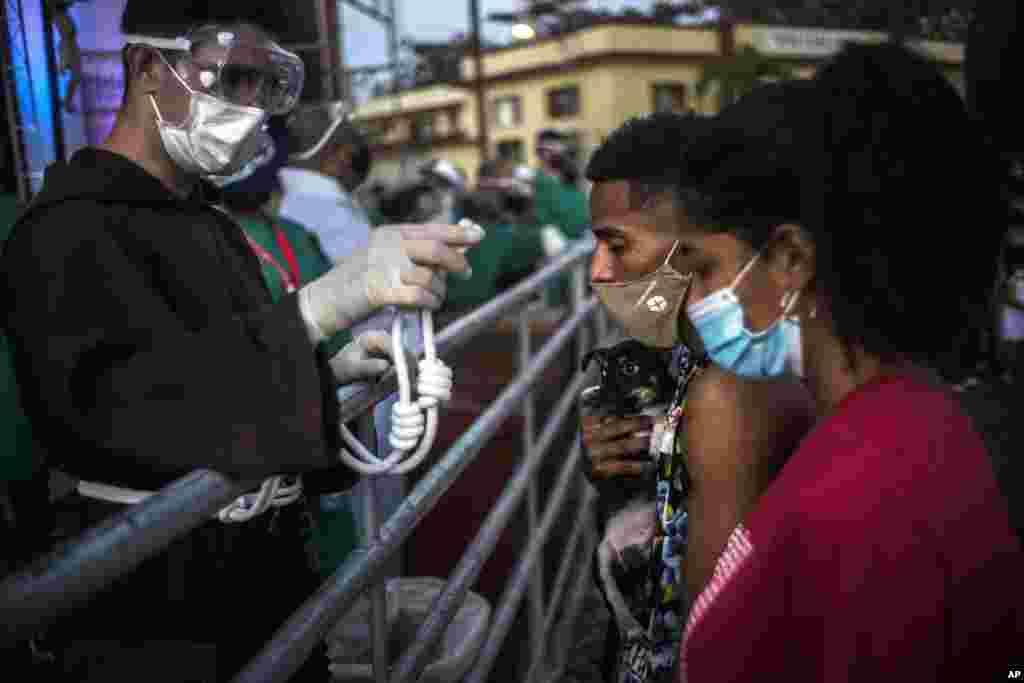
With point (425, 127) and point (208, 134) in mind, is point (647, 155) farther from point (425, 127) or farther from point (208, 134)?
point (425, 127)

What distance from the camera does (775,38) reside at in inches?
398

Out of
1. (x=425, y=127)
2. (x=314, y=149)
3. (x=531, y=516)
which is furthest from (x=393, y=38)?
(x=425, y=127)

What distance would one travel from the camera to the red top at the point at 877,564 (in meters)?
1.05

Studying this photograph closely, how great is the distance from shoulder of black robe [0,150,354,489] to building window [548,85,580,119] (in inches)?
1174

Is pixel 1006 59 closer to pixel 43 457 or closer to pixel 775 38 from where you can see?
pixel 43 457

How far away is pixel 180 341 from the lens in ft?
3.73

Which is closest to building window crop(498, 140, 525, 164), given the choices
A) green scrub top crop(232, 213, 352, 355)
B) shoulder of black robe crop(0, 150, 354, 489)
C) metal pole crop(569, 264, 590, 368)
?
metal pole crop(569, 264, 590, 368)

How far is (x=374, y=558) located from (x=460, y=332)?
2.22 feet

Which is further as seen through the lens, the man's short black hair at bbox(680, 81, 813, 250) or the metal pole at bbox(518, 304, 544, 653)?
the metal pole at bbox(518, 304, 544, 653)

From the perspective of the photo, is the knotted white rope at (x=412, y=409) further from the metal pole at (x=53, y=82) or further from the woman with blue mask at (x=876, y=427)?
the metal pole at (x=53, y=82)

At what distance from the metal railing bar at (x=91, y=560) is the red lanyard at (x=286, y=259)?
2.18 m

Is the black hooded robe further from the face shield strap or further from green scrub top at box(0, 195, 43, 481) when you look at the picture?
the face shield strap

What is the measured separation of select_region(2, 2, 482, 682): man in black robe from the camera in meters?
1.10

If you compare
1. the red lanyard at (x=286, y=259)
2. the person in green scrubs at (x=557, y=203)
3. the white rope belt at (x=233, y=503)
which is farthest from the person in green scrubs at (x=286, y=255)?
the person in green scrubs at (x=557, y=203)
